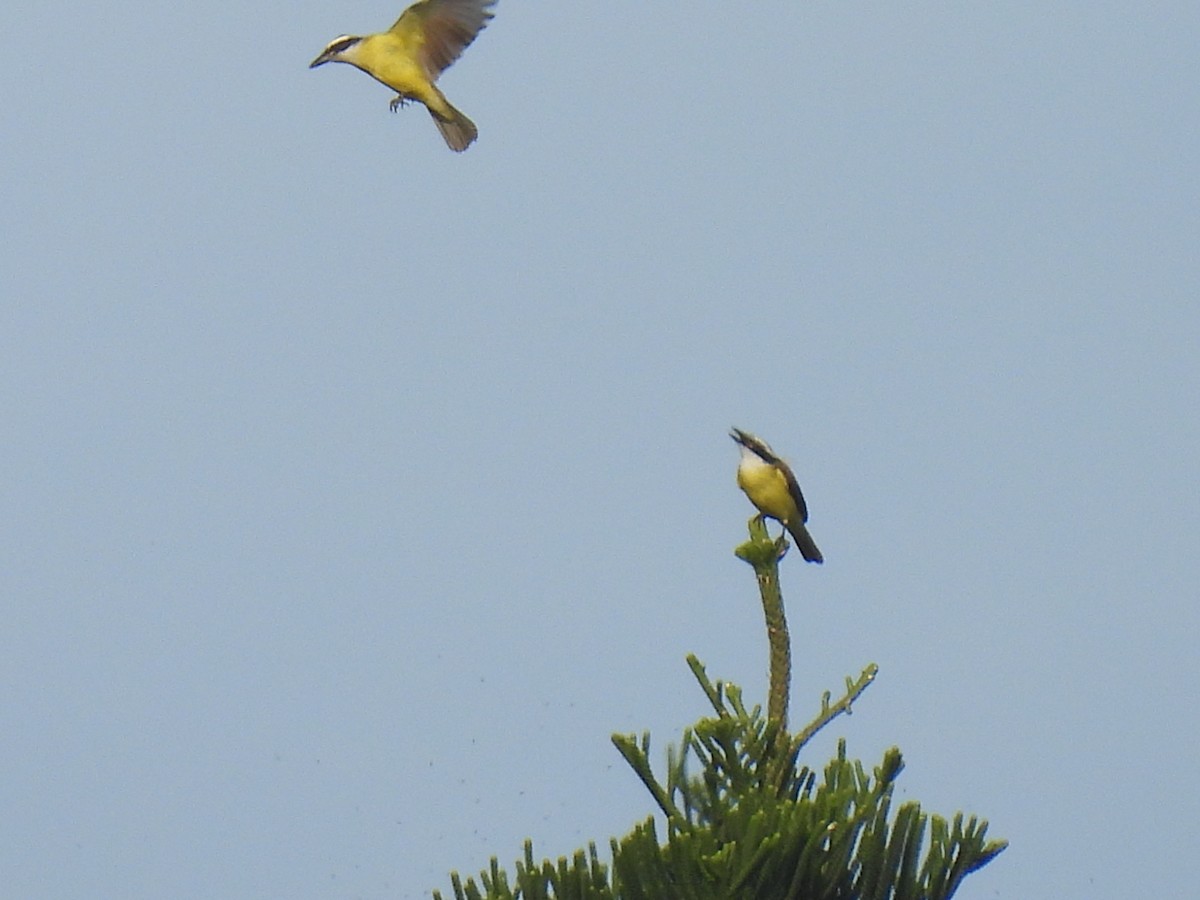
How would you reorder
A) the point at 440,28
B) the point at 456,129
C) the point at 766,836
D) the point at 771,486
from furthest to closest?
the point at 456,129, the point at 440,28, the point at 771,486, the point at 766,836

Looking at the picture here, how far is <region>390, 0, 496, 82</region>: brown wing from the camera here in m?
11.2

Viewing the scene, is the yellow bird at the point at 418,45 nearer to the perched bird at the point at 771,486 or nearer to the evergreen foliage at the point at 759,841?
the perched bird at the point at 771,486

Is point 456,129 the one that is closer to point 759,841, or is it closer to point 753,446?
point 753,446

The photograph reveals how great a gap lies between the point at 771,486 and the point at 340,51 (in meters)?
4.02

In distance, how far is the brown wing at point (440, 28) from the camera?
1117 cm

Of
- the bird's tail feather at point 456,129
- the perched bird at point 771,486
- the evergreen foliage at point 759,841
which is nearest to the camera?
the evergreen foliage at point 759,841

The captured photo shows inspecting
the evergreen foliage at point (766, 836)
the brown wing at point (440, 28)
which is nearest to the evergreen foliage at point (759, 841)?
the evergreen foliage at point (766, 836)

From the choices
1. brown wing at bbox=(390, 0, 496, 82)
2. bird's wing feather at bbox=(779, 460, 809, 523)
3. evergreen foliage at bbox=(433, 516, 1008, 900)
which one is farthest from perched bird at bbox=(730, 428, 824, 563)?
brown wing at bbox=(390, 0, 496, 82)

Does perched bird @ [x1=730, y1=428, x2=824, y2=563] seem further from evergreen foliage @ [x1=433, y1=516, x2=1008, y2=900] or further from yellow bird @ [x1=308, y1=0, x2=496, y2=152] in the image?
yellow bird @ [x1=308, y1=0, x2=496, y2=152]

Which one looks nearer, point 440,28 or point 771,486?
point 771,486

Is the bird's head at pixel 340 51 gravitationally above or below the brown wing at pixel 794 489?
above

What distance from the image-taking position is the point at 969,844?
22.8 feet

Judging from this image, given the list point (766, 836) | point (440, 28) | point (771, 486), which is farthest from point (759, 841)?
point (440, 28)

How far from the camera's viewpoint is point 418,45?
11.3 meters
